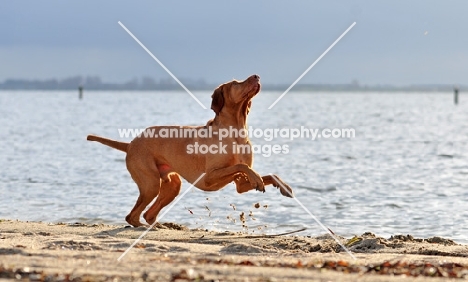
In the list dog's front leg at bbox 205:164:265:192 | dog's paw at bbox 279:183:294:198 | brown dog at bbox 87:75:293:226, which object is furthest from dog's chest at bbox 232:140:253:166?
dog's paw at bbox 279:183:294:198

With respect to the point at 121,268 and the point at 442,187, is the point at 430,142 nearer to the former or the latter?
the point at 442,187

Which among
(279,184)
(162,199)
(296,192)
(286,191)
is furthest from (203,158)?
(296,192)

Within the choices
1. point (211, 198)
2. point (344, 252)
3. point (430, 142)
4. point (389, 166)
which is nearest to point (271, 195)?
point (211, 198)

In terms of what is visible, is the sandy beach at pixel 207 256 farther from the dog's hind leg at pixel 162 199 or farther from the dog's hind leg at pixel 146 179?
the dog's hind leg at pixel 146 179

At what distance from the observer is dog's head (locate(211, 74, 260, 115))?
8359 millimetres

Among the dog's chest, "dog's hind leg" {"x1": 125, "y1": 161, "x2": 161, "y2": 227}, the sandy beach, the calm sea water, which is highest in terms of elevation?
the dog's chest

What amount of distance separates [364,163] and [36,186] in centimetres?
915

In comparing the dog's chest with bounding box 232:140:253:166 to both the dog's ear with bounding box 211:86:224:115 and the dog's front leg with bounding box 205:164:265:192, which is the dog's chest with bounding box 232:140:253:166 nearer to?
the dog's front leg with bounding box 205:164:265:192

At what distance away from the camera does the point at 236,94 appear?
8414 mm

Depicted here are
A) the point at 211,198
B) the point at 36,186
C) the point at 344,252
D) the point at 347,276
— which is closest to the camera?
the point at 347,276

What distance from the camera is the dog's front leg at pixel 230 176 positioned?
800 cm

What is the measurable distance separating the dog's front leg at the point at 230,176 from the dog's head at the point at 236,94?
2.14 ft

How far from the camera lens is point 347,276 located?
5742mm

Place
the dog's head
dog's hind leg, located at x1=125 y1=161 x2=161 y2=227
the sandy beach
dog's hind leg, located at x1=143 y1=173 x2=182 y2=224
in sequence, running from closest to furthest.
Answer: the sandy beach
the dog's head
dog's hind leg, located at x1=125 y1=161 x2=161 y2=227
dog's hind leg, located at x1=143 y1=173 x2=182 y2=224
